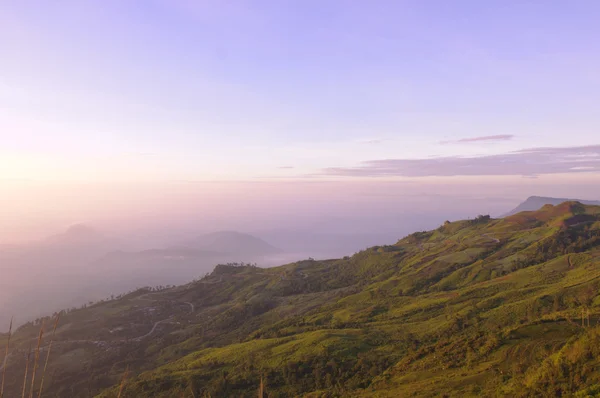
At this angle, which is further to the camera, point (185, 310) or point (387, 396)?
point (185, 310)

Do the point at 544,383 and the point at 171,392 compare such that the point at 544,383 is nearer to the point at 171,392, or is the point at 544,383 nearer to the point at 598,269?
the point at 171,392

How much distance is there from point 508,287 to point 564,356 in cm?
5152

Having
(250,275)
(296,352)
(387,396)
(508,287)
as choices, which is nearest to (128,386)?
(296,352)

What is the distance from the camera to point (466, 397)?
28.5 m

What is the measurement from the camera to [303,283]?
5856 inches

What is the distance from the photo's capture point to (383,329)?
65438mm

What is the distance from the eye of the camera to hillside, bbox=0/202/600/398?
34.1 meters

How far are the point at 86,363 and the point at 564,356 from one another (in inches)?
4357

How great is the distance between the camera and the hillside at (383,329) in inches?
1342

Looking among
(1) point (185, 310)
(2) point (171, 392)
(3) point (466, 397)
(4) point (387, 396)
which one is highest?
(3) point (466, 397)

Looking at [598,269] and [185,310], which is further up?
[598,269]

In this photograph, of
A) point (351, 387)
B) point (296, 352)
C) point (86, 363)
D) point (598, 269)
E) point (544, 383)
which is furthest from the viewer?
point (86, 363)

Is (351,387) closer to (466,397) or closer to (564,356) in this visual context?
(466,397)

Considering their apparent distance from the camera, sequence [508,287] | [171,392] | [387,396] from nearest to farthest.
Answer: [387,396] < [171,392] < [508,287]
